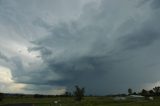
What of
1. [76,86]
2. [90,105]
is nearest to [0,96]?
[76,86]

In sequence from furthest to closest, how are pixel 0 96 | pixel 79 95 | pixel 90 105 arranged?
pixel 0 96 < pixel 79 95 < pixel 90 105

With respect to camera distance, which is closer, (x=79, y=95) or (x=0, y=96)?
(x=79, y=95)

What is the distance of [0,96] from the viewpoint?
185m

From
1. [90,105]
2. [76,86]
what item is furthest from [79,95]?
[90,105]

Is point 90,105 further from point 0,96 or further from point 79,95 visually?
point 0,96

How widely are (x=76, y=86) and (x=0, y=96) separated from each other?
2278 inches

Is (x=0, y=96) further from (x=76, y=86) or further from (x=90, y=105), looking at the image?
(x=90, y=105)

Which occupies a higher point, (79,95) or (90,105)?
(79,95)

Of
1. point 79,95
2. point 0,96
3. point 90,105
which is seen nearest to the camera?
point 90,105

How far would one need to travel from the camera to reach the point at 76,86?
6137 inches

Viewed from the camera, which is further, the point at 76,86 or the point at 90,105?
the point at 76,86

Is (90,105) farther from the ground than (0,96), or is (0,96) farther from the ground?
(0,96)

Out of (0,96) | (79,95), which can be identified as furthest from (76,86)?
(0,96)

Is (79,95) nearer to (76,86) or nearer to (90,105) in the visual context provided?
(76,86)
